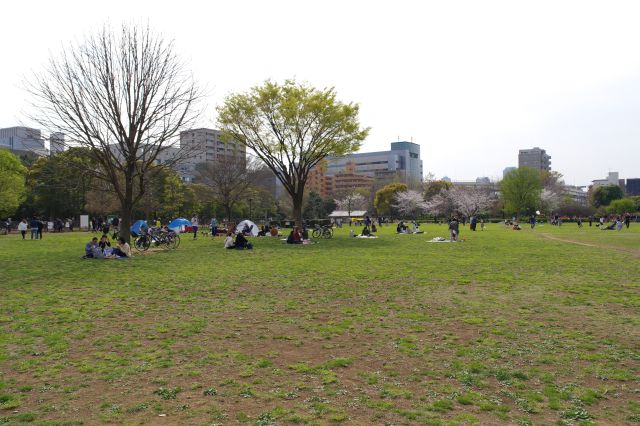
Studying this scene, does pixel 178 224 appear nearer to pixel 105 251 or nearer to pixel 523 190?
pixel 105 251

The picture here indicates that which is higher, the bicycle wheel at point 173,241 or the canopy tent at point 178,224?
the canopy tent at point 178,224

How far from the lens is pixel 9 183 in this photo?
44.3 meters

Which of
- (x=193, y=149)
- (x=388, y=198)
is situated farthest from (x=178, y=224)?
(x=388, y=198)

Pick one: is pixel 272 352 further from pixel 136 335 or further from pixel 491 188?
pixel 491 188

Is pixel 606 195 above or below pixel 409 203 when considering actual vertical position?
above

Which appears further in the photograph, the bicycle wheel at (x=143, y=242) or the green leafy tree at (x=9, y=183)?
the green leafy tree at (x=9, y=183)

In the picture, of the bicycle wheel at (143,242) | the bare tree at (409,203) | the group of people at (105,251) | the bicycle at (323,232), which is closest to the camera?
the group of people at (105,251)

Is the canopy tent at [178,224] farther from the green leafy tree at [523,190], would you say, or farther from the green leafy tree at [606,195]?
the green leafy tree at [606,195]

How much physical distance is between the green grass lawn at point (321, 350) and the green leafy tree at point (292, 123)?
21703 mm

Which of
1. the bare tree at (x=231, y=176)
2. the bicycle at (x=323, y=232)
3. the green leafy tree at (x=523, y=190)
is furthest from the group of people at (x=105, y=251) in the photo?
the green leafy tree at (x=523, y=190)

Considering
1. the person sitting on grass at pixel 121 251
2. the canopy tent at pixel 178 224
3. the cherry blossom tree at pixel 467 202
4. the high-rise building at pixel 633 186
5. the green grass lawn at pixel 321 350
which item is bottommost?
the green grass lawn at pixel 321 350

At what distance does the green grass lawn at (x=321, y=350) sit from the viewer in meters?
4.41

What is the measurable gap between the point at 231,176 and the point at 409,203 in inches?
1898

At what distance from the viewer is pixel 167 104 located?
949 inches
